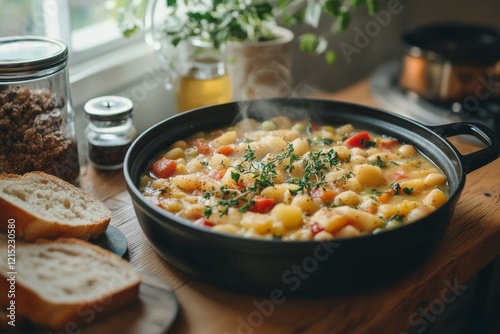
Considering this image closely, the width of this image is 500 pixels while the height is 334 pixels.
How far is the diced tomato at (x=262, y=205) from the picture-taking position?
180cm

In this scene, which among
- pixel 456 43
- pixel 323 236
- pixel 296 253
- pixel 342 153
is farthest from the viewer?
pixel 456 43

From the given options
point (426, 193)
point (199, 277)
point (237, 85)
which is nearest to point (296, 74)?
point (237, 85)

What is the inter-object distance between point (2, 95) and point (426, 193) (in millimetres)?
1352

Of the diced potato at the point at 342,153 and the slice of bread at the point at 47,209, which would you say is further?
the diced potato at the point at 342,153

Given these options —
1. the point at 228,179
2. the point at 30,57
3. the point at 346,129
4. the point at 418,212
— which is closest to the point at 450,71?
the point at 346,129

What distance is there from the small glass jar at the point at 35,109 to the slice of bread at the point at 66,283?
0.44 m

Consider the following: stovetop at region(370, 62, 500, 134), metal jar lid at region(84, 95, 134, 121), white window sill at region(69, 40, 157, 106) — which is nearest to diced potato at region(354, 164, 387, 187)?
metal jar lid at region(84, 95, 134, 121)

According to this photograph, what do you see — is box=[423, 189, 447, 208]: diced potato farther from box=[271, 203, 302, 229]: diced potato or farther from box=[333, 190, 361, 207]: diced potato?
box=[271, 203, 302, 229]: diced potato

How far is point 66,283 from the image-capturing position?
1.53 metres

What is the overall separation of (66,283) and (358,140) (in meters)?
1.17

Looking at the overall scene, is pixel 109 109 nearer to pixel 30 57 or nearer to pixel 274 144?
pixel 30 57

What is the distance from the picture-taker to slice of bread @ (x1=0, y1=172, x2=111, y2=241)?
1728 mm

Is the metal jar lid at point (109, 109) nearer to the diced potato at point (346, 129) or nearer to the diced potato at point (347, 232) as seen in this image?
the diced potato at point (346, 129)

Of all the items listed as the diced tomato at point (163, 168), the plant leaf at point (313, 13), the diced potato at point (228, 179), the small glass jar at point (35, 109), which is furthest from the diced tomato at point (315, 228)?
the plant leaf at point (313, 13)
